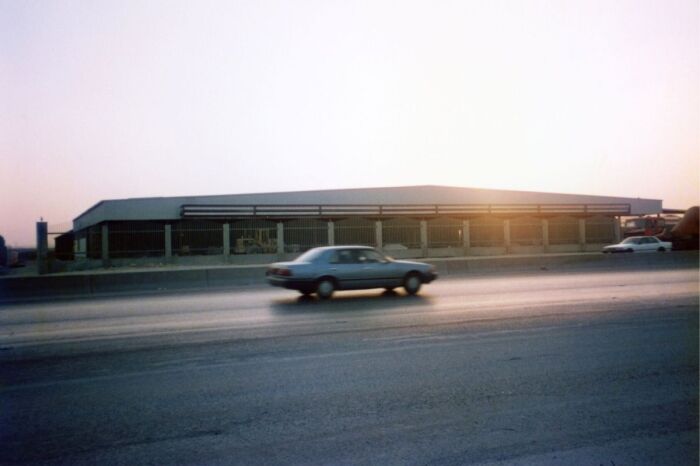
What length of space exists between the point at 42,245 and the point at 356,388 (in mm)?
21629

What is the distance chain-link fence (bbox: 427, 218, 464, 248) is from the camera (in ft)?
124

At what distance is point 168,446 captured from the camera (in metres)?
3.98

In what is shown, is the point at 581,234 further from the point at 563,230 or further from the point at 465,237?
the point at 465,237

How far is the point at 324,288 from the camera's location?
13391 millimetres

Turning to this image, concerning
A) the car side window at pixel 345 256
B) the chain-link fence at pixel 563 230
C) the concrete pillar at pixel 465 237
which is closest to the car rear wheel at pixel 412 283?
the car side window at pixel 345 256

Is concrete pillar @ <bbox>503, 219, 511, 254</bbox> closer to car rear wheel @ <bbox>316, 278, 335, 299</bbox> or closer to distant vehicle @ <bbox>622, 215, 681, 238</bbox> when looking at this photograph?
distant vehicle @ <bbox>622, 215, 681, 238</bbox>

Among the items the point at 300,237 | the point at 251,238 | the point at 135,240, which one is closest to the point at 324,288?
the point at 300,237

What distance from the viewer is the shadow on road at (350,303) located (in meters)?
11.5

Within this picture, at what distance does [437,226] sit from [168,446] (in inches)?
1374

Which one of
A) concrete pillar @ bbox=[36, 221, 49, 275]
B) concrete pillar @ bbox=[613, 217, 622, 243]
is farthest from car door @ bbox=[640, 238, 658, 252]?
concrete pillar @ bbox=[36, 221, 49, 275]

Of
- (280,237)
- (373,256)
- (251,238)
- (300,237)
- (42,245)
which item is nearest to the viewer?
(373,256)

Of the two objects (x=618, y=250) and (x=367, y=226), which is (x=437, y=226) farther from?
(x=618, y=250)

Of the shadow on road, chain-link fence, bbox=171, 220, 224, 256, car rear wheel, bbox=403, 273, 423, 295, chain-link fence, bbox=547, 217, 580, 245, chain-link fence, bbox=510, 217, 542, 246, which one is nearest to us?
the shadow on road

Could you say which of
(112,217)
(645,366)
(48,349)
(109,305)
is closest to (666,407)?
(645,366)
